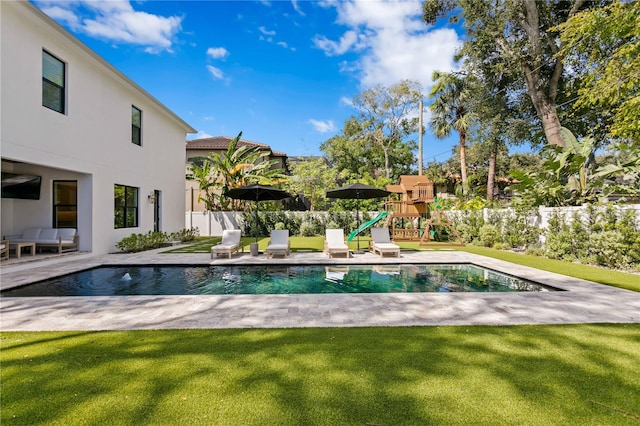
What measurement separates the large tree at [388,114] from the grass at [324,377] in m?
27.4

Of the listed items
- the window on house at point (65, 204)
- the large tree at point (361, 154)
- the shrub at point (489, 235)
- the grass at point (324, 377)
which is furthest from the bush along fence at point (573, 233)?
the window on house at point (65, 204)

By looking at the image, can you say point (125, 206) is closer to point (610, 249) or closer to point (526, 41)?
point (610, 249)

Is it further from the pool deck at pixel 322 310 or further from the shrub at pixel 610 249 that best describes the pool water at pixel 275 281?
the shrub at pixel 610 249

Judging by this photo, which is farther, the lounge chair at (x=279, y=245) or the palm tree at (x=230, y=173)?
the palm tree at (x=230, y=173)

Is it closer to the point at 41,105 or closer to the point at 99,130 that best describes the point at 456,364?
the point at 41,105

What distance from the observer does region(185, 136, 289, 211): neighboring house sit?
2497 centimetres

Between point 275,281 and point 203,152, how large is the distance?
23.7 m

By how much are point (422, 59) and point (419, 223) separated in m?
13.7

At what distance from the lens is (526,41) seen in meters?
18.8

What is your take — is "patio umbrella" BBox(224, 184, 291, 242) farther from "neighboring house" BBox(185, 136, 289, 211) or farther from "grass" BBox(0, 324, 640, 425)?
"grass" BBox(0, 324, 640, 425)

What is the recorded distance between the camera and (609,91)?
9984 mm

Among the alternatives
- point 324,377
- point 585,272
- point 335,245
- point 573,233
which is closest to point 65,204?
point 335,245

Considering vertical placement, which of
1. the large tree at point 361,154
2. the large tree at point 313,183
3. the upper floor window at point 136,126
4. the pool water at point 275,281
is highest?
the large tree at point 361,154

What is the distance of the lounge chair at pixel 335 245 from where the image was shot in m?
11.9
